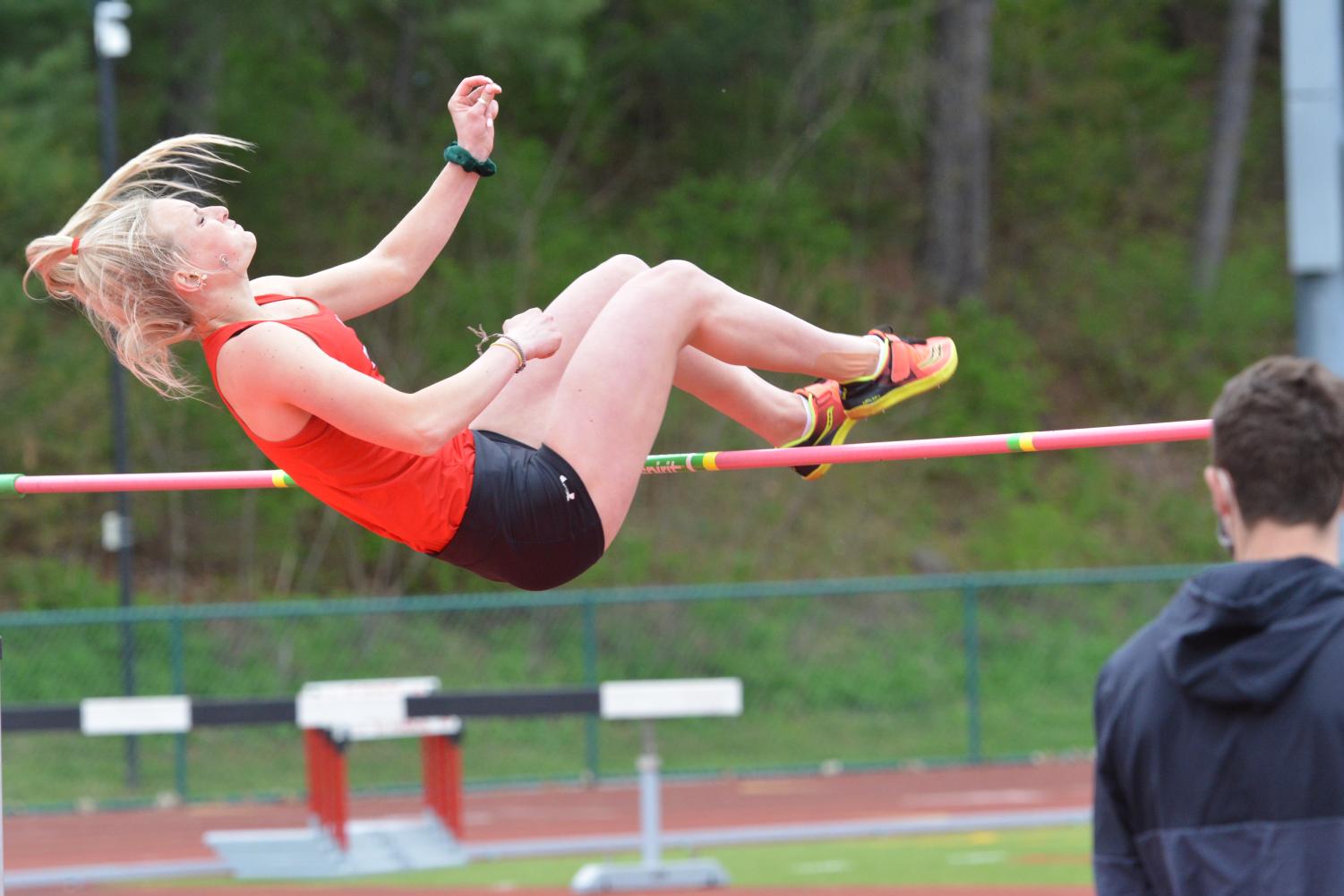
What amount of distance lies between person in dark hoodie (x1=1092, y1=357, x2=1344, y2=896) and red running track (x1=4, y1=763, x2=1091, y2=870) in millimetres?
8749

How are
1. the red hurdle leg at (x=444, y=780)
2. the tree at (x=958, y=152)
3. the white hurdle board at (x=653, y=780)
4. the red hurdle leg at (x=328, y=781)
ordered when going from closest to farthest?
1. the white hurdle board at (x=653, y=780)
2. the red hurdle leg at (x=328, y=781)
3. the red hurdle leg at (x=444, y=780)
4. the tree at (x=958, y=152)

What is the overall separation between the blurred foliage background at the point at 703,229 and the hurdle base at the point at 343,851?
16.5 ft

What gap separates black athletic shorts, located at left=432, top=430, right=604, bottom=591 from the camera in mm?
3457

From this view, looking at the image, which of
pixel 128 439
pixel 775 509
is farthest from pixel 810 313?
pixel 128 439

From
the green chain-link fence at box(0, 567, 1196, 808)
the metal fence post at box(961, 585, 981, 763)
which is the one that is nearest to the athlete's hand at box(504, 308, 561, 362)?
the green chain-link fence at box(0, 567, 1196, 808)

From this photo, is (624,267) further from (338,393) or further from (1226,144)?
(1226,144)

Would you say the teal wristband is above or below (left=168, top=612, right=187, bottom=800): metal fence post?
above

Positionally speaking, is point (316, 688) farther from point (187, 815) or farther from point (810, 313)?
point (810, 313)

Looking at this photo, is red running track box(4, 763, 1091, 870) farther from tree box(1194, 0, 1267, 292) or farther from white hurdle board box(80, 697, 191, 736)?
→ tree box(1194, 0, 1267, 292)

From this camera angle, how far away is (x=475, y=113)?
3.66m

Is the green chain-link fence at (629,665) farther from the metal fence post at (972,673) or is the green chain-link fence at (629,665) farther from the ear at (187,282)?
the ear at (187,282)

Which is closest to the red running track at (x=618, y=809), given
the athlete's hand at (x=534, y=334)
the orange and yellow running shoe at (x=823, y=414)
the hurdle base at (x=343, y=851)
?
the hurdle base at (x=343, y=851)

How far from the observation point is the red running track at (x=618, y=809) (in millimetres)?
10445

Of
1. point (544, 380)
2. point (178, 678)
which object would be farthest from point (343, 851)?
point (544, 380)
